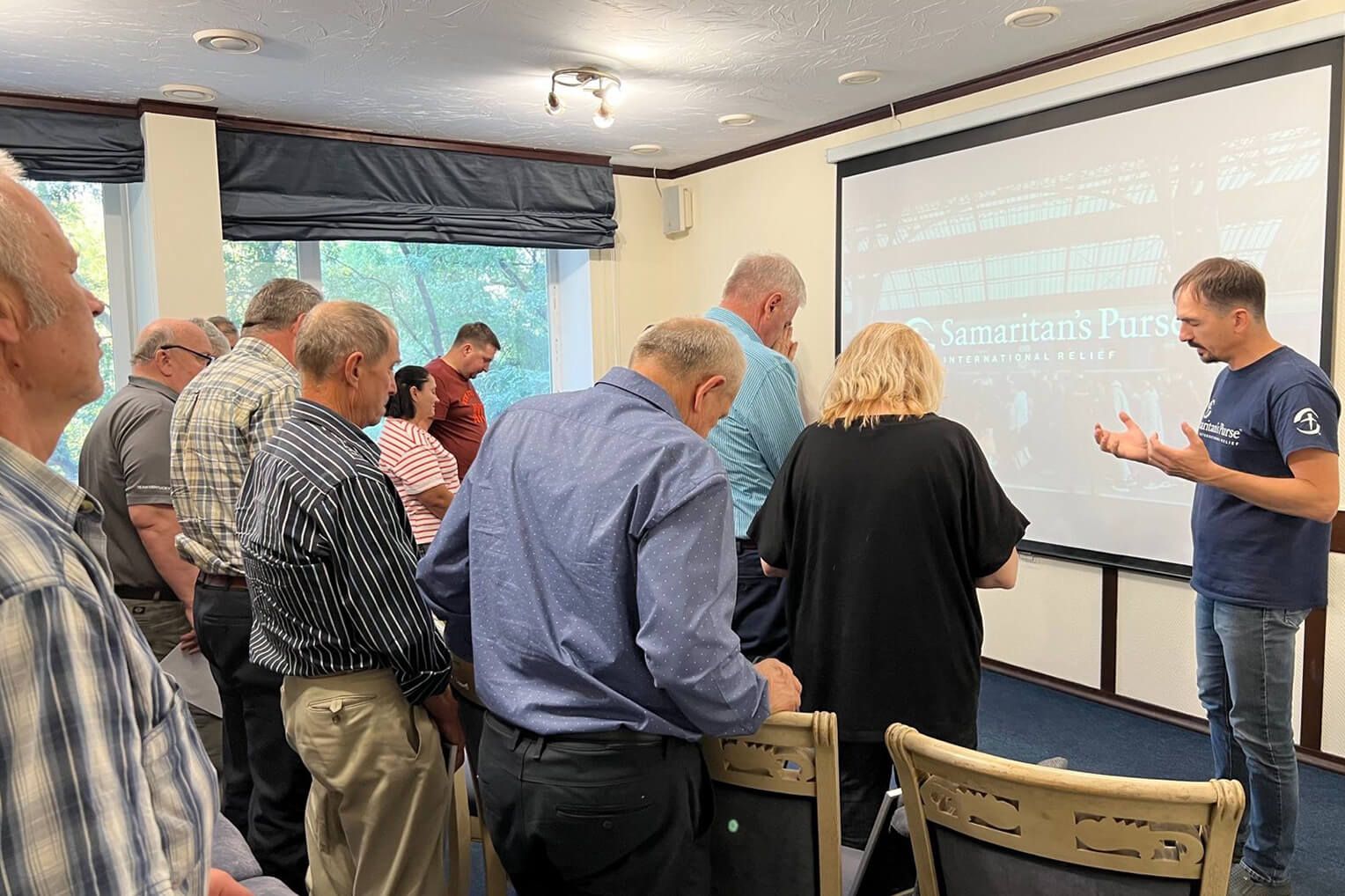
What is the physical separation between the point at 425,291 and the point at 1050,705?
386 centimetres

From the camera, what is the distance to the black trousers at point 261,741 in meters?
2.01

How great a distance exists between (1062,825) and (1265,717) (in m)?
1.37

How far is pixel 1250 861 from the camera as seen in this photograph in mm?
2273

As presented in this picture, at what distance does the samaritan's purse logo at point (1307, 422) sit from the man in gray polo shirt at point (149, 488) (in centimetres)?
268

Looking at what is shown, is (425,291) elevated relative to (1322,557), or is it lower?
elevated

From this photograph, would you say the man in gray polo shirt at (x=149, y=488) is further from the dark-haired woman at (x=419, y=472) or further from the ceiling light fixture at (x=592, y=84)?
the ceiling light fixture at (x=592, y=84)

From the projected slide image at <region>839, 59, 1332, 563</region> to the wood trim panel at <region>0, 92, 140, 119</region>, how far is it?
11.2ft

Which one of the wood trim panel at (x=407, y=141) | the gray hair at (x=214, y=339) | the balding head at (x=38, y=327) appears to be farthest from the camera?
the wood trim panel at (x=407, y=141)

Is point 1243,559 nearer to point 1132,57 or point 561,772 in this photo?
point 561,772

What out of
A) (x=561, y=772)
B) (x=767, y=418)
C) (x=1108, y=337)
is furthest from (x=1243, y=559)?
(x=561, y=772)

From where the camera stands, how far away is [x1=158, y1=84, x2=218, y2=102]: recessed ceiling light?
3.84m

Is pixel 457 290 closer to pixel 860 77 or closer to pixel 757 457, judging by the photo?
pixel 860 77

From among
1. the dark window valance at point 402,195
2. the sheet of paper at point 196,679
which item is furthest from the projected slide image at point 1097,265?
the sheet of paper at point 196,679

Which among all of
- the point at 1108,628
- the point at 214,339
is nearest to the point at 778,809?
the point at 214,339
